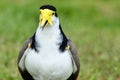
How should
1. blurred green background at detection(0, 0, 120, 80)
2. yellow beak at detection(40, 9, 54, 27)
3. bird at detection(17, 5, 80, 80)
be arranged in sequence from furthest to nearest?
1. blurred green background at detection(0, 0, 120, 80)
2. bird at detection(17, 5, 80, 80)
3. yellow beak at detection(40, 9, 54, 27)

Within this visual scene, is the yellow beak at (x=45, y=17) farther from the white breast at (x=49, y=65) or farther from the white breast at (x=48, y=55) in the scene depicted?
the white breast at (x=49, y=65)

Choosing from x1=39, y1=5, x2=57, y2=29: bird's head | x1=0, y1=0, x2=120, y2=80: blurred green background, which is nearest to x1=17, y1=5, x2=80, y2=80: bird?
x1=39, y1=5, x2=57, y2=29: bird's head

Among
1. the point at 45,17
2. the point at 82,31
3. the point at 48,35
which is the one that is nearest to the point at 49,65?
the point at 48,35

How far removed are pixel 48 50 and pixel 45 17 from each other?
34 cm

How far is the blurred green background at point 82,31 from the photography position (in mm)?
7786

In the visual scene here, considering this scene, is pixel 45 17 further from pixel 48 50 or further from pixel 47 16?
pixel 48 50

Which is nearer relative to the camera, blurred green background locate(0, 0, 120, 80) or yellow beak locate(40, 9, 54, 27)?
yellow beak locate(40, 9, 54, 27)

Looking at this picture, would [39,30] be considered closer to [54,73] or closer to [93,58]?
[54,73]

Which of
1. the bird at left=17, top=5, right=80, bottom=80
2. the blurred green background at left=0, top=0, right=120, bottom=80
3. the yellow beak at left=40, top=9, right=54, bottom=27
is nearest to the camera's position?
the yellow beak at left=40, top=9, right=54, bottom=27

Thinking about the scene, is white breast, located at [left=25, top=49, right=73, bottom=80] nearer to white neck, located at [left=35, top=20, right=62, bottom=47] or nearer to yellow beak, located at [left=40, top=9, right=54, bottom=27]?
white neck, located at [left=35, top=20, right=62, bottom=47]

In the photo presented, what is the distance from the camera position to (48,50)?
5.80m

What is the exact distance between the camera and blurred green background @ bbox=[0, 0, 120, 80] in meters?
7.79

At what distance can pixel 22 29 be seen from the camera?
969 centimetres

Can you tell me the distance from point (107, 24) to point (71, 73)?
22.0 feet
